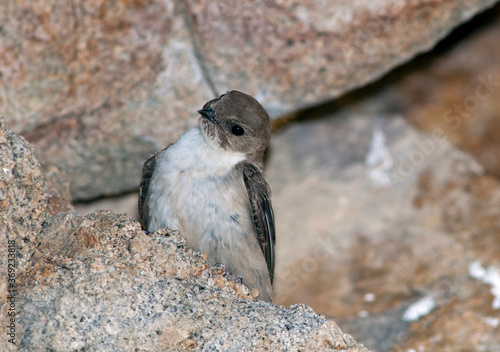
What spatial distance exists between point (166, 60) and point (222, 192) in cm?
199

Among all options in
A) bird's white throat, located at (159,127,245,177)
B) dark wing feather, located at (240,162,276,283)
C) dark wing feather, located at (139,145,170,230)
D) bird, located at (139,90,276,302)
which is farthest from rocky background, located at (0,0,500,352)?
dark wing feather, located at (240,162,276,283)

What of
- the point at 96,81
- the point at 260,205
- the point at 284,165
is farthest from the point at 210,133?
the point at 284,165

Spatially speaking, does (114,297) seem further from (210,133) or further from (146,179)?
(146,179)

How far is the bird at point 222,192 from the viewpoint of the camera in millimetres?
5734

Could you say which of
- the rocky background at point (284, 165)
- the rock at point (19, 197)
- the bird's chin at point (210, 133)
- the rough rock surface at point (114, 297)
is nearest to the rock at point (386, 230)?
the rocky background at point (284, 165)

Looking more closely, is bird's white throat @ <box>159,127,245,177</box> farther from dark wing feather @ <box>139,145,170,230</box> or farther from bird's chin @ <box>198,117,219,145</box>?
dark wing feather @ <box>139,145,170,230</box>

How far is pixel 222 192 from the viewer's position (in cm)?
582

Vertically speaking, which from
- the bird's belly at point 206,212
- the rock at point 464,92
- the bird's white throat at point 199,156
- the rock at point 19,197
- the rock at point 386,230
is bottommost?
the rock at point 386,230

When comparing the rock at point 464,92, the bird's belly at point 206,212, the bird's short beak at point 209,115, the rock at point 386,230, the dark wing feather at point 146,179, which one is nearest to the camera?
the bird's belly at point 206,212

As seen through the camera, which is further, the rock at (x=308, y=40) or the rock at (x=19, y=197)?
the rock at (x=308, y=40)

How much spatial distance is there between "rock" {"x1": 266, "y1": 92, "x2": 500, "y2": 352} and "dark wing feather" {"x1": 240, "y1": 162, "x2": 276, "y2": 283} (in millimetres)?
1773

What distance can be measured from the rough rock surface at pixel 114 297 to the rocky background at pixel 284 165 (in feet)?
0.04

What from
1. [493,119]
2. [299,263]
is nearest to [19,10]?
[299,263]

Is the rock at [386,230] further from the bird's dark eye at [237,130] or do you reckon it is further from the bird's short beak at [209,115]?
the bird's short beak at [209,115]
